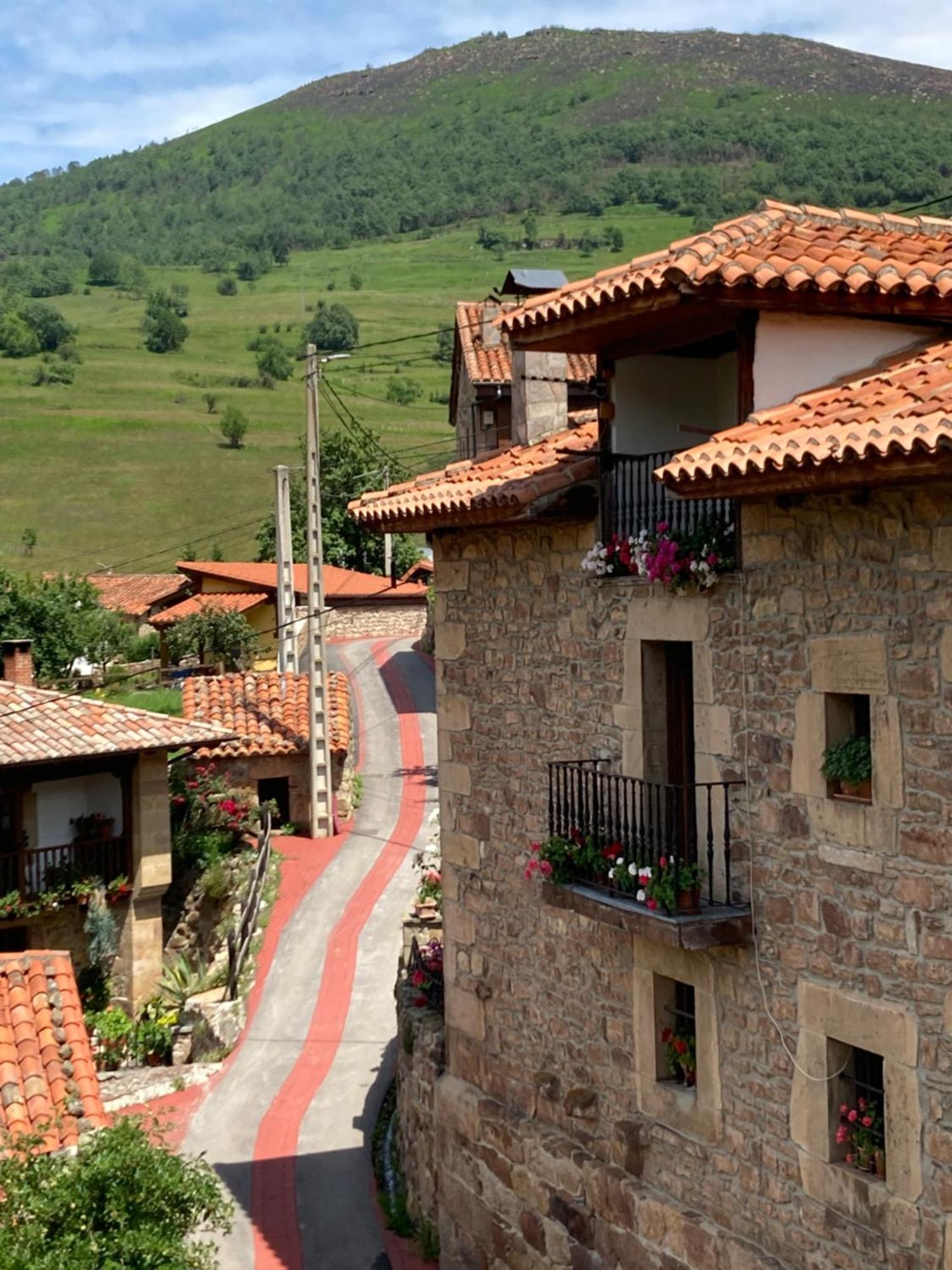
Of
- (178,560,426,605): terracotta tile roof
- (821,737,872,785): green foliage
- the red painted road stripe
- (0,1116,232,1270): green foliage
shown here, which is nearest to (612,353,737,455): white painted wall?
(821,737,872,785): green foliage

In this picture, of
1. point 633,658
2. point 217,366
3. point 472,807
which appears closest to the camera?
point 633,658

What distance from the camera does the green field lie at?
3337 inches

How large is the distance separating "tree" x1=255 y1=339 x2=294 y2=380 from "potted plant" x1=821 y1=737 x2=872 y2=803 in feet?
385

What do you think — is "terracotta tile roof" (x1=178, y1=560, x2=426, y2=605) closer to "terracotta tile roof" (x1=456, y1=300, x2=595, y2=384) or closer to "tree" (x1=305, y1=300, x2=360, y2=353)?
"terracotta tile roof" (x1=456, y1=300, x2=595, y2=384)

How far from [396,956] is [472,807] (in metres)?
10.3

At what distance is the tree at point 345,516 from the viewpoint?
5819 centimetres

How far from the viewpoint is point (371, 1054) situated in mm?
20234

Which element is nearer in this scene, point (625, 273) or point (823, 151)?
point (625, 273)

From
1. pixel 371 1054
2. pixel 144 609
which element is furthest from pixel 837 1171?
pixel 144 609

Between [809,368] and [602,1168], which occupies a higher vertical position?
[809,368]

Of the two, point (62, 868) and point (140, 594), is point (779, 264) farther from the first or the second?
point (140, 594)

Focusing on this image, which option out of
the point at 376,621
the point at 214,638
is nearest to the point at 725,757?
the point at 214,638

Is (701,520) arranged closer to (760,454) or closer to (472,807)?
(760,454)

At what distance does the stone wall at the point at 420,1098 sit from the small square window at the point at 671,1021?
380cm
